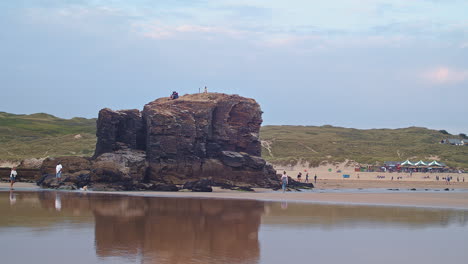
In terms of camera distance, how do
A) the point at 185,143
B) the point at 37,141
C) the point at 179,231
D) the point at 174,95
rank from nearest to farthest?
the point at 179,231, the point at 185,143, the point at 174,95, the point at 37,141

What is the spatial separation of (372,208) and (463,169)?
5964 cm

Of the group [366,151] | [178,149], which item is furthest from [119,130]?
[366,151]

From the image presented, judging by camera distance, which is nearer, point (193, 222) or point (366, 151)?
point (193, 222)

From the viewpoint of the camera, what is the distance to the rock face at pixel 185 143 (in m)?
36.6

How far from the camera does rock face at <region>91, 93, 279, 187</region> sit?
36.6 metres

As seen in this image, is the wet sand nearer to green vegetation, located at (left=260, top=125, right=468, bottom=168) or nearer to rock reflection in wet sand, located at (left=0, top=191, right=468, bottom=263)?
rock reflection in wet sand, located at (left=0, top=191, right=468, bottom=263)

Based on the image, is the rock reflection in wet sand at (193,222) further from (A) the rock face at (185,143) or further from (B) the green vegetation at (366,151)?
(B) the green vegetation at (366,151)

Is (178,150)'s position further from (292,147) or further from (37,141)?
(292,147)

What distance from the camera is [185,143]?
123 ft

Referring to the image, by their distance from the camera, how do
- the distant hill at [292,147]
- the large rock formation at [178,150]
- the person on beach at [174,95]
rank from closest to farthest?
the large rock formation at [178,150] < the person on beach at [174,95] < the distant hill at [292,147]

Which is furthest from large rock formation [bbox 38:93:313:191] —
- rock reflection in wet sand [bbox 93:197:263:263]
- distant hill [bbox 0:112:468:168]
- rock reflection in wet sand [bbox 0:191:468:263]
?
distant hill [bbox 0:112:468:168]

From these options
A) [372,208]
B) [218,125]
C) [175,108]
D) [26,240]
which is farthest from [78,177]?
[26,240]

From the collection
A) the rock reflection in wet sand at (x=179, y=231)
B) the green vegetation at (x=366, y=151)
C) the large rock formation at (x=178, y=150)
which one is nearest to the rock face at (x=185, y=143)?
the large rock formation at (x=178, y=150)

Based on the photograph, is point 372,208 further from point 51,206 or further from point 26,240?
point 26,240
